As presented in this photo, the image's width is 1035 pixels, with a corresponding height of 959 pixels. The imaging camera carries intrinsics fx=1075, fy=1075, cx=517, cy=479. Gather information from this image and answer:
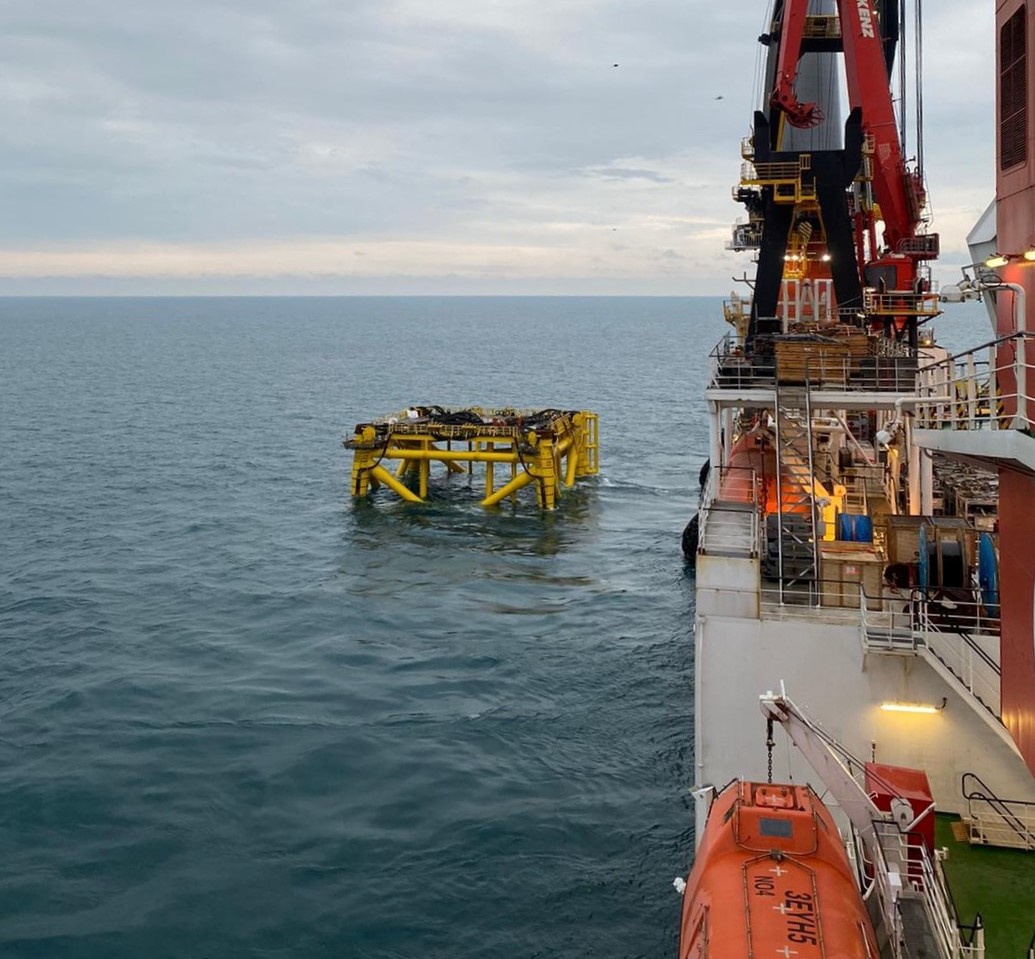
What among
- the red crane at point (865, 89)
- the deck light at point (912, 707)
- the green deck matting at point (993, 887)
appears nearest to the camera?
the green deck matting at point (993, 887)

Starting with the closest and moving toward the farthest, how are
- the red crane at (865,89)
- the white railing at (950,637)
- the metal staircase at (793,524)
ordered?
1. the white railing at (950,637)
2. the metal staircase at (793,524)
3. the red crane at (865,89)

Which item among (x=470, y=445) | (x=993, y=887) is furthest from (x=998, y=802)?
(x=470, y=445)

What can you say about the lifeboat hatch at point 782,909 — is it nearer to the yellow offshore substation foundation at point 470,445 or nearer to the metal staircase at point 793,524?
the metal staircase at point 793,524

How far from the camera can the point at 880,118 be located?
140 ft

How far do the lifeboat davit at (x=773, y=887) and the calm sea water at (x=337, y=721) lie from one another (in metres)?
6.14

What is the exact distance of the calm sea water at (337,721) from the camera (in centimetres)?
1992

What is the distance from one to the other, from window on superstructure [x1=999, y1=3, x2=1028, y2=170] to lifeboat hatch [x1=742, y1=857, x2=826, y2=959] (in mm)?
9698

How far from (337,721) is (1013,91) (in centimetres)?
2130

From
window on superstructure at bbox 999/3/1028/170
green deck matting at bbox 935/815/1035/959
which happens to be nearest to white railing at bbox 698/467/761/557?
green deck matting at bbox 935/815/1035/959

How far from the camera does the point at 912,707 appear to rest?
1798 cm

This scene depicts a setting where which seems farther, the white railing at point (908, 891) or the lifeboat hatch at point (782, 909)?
the white railing at point (908, 891)

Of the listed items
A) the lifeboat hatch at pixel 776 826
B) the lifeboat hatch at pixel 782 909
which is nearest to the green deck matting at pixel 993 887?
the lifeboat hatch at pixel 776 826

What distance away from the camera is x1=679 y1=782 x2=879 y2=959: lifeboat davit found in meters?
11.8

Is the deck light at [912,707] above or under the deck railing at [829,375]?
under
